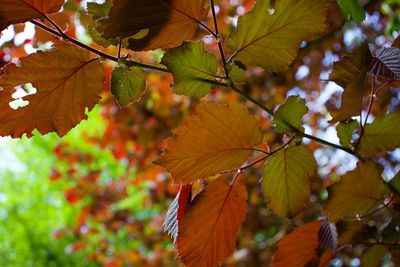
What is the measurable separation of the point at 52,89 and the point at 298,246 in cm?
38

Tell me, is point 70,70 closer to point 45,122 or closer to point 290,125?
point 45,122

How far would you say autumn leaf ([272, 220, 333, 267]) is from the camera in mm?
610

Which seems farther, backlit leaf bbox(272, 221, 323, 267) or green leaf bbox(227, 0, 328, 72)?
backlit leaf bbox(272, 221, 323, 267)

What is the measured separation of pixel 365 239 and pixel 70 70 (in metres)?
0.44

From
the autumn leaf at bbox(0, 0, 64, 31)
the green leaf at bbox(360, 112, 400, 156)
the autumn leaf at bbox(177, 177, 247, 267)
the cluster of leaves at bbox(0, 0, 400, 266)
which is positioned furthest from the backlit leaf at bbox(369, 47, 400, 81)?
the autumn leaf at bbox(0, 0, 64, 31)

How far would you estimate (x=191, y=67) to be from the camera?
456 millimetres

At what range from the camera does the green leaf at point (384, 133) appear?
0.54 meters

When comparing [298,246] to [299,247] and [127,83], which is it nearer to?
[299,247]

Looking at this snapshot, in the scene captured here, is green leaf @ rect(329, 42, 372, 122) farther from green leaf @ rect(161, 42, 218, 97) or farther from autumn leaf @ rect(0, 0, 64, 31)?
autumn leaf @ rect(0, 0, 64, 31)

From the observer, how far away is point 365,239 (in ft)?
1.99

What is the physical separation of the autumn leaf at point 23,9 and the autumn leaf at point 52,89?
0.04 meters

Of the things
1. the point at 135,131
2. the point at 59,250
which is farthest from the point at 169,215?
the point at 59,250

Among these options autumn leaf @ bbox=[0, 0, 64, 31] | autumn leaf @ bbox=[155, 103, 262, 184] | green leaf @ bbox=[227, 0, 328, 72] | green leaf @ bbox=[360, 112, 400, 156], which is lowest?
green leaf @ bbox=[360, 112, 400, 156]

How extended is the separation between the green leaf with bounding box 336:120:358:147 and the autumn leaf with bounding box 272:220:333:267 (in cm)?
13
